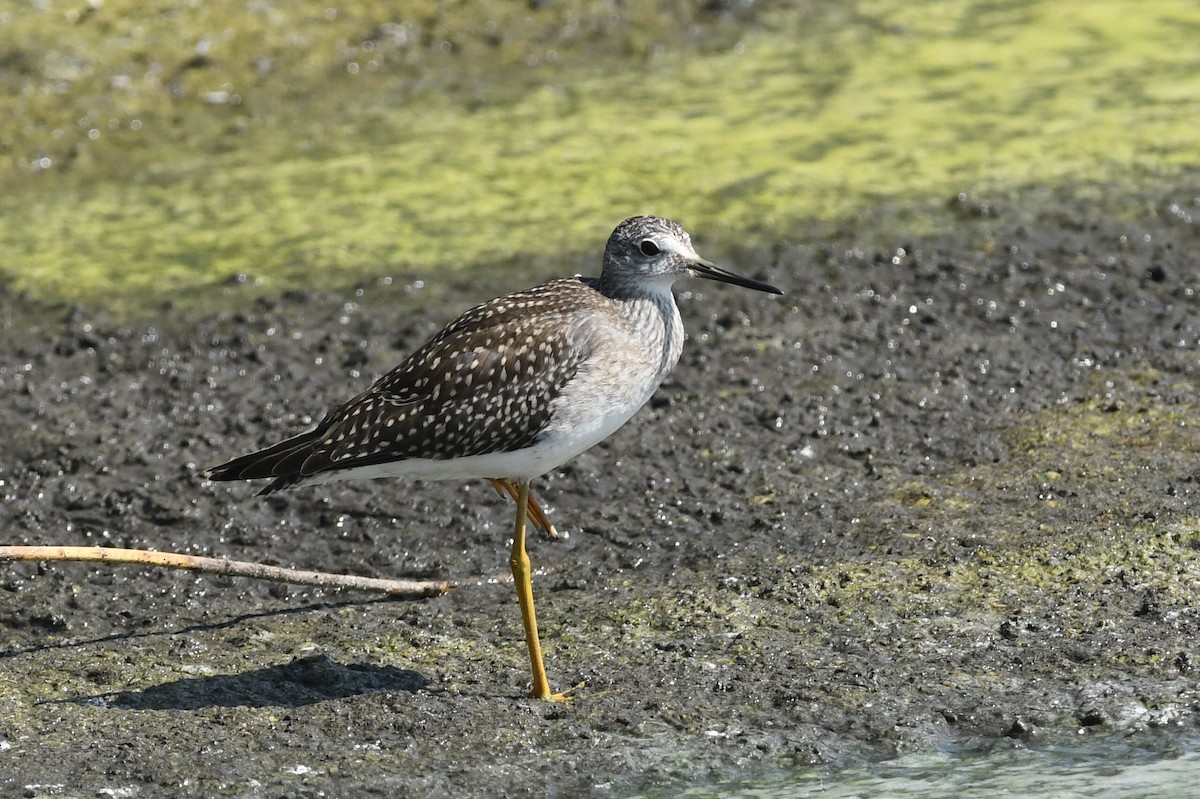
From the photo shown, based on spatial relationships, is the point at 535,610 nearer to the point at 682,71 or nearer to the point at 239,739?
the point at 239,739

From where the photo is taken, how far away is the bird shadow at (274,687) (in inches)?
239

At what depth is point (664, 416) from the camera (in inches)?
323

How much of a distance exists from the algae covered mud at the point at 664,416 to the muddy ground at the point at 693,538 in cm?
2

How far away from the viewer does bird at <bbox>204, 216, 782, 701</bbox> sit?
6.25 m

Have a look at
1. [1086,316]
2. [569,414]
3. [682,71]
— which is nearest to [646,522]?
[569,414]

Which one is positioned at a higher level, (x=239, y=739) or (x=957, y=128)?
(x=957, y=128)

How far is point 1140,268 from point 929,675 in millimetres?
3878

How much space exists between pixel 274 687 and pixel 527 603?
95 cm

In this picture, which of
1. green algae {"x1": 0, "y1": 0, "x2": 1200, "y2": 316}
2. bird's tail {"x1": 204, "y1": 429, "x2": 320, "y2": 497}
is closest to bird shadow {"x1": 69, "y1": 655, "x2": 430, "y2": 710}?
bird's tail {"x1": 204, "y1": 429, "x2": 320, "y2": 497}

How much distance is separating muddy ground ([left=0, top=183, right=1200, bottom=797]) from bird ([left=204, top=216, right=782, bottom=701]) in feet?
1.80

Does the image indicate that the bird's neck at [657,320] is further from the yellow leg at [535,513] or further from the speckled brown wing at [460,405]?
the yellow leg at [535,513]

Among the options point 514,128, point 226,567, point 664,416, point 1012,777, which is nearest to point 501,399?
point 226,567

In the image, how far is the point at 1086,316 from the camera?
878cm

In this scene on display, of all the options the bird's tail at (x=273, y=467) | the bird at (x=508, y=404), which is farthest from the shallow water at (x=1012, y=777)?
the bird's tail at (x=273, y=467)
